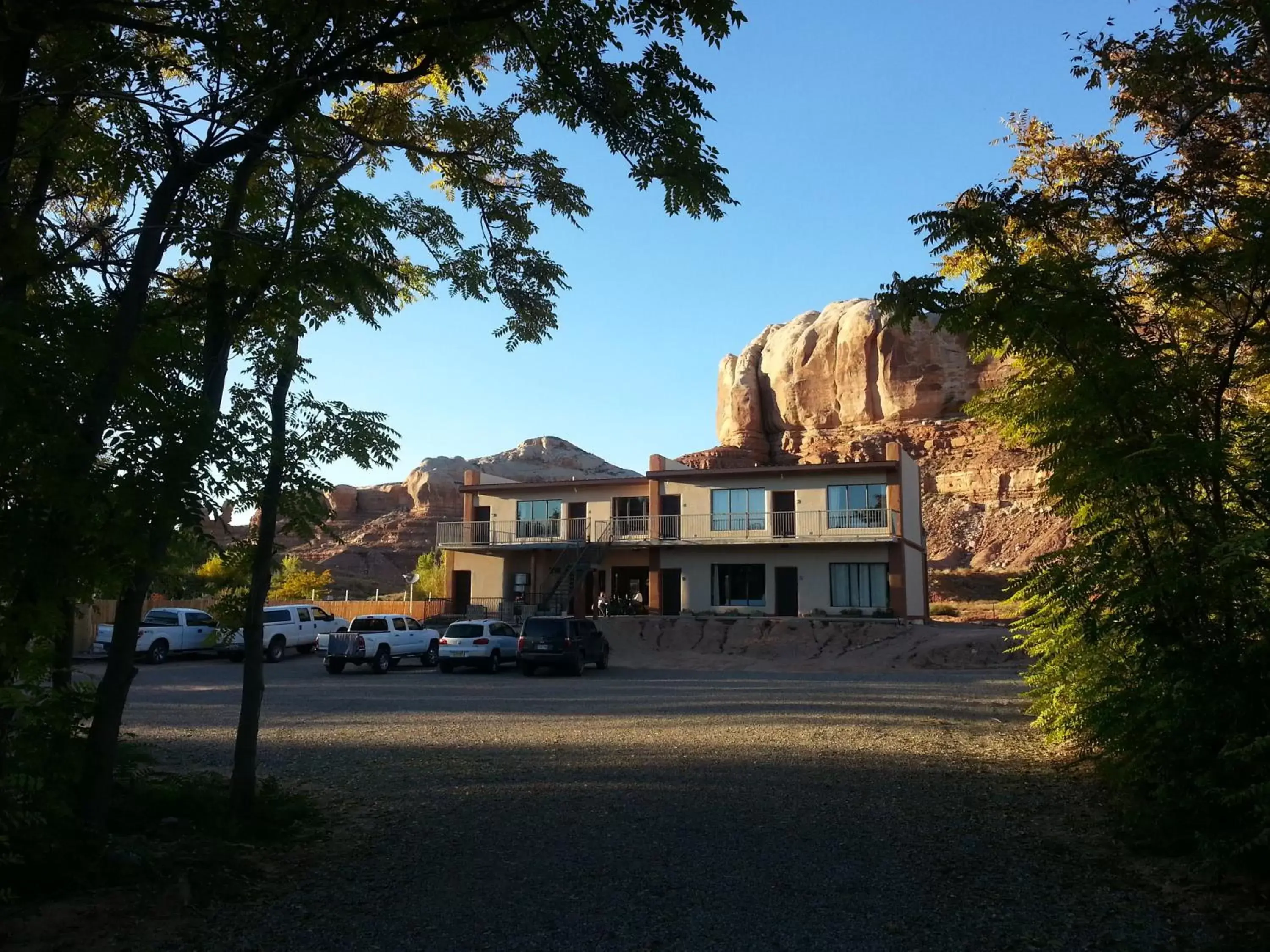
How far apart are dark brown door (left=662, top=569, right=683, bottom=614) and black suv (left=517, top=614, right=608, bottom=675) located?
12.7 metres

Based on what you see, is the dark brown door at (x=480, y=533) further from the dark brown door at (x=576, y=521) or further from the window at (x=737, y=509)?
the window at (x=737, y=509)

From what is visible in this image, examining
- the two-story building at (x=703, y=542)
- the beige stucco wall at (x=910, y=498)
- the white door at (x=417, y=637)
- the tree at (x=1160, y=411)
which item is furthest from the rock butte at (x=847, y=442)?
the tree at (x=1160, y=411)

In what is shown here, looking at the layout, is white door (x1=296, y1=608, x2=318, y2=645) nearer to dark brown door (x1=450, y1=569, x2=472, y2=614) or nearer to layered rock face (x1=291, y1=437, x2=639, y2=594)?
dark brown door (x1=450, y1=569, x2=472, y2=614)

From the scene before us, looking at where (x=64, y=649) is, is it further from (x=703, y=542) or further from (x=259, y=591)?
(x=703, y=542)

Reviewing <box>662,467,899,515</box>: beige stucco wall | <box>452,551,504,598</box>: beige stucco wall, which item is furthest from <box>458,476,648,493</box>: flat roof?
<box>452,551,504,598</box>: beige stucco wall

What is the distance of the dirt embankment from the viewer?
29109 mm

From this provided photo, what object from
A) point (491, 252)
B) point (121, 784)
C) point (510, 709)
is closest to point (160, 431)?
point (121, 784)

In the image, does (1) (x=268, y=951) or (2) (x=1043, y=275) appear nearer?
(1) (x=268, y=951)

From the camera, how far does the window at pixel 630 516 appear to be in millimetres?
39469

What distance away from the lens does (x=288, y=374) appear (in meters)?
7.89

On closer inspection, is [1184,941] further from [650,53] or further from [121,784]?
[121,784]

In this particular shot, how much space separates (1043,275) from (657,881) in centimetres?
532

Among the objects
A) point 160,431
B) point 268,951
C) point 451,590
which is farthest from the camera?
point 451,590

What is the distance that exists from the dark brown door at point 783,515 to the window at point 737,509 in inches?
18.2
